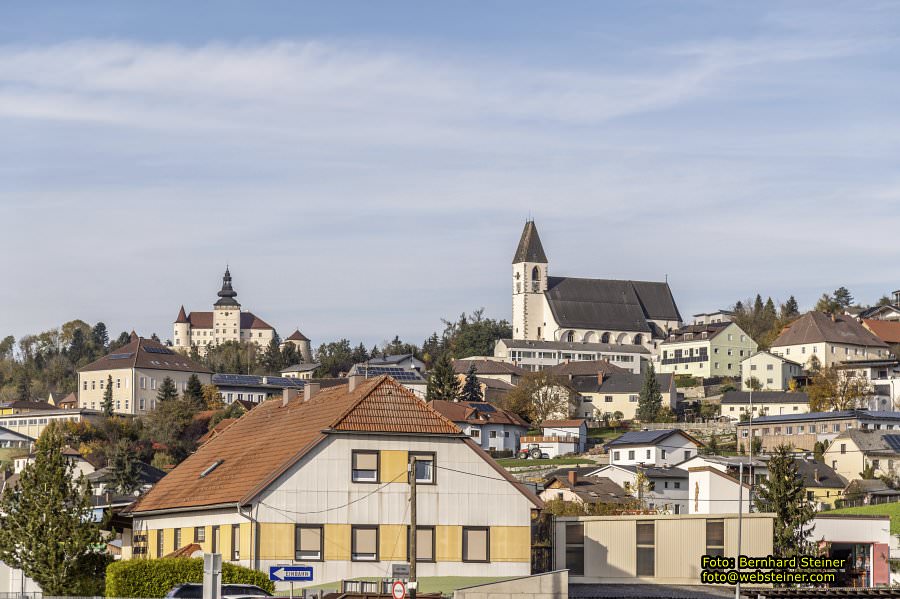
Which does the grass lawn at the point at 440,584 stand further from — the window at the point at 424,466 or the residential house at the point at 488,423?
the residential house at the point at 488,423

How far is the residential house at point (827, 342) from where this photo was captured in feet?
559

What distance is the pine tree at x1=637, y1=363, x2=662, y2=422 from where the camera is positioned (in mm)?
148500

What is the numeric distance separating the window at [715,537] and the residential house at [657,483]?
49104mm

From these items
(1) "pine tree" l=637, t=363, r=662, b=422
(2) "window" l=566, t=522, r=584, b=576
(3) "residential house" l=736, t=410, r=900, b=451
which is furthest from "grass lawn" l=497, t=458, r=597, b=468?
(2) "window" l=566, t=522, r=584, b=576

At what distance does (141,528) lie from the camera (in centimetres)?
4625

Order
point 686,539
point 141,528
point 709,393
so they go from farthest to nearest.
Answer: point 709,393, point 141,528, point 686,539

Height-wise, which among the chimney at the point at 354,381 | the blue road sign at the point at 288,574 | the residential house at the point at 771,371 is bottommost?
the blue road sign at the point at 288,574

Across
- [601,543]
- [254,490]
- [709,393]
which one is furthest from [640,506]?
[709,393]

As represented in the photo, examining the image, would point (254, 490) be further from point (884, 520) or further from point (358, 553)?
point (884, 520)

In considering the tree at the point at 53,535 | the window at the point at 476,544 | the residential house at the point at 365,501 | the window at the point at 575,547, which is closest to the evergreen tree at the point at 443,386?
the window at the point at 575,547

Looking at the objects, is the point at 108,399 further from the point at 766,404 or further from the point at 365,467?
the point at 365,467

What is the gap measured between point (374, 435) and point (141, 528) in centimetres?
833

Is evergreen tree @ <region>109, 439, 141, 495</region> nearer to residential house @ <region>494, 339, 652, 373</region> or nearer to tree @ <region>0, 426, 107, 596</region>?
tree @ <region>0, 426, 107, 596</region>

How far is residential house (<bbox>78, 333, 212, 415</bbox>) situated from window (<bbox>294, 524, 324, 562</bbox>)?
131 m
